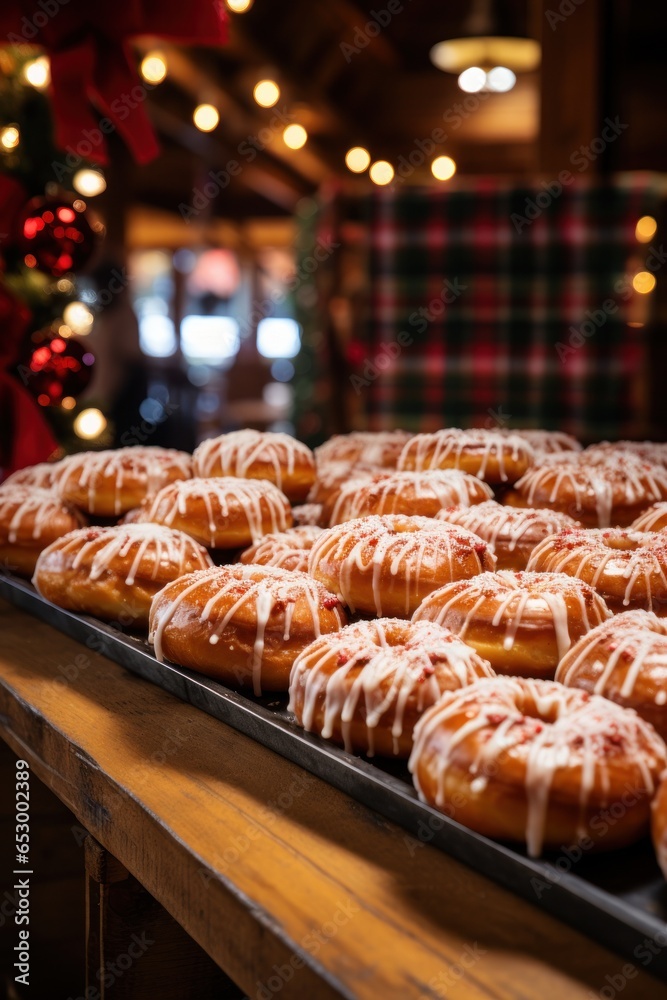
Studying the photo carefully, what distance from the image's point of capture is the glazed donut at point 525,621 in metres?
1.22

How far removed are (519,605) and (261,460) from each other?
36.5 inches

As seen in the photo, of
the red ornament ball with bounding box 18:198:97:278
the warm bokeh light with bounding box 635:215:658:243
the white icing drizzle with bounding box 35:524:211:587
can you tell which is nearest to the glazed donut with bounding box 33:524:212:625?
the white icing drizzle with bounding box 35:524:211:587

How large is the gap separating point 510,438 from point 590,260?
2533 mm

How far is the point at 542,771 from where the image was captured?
90cm

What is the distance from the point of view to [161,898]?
1054mm

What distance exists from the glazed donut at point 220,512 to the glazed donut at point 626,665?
815 millimetres

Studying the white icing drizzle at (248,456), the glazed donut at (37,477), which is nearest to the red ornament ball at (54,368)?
the glazed donut at (37,477)

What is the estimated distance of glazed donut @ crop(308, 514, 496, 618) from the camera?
4.69ft

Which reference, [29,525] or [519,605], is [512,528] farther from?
[29,525]

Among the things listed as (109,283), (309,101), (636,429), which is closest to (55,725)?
(636,429)

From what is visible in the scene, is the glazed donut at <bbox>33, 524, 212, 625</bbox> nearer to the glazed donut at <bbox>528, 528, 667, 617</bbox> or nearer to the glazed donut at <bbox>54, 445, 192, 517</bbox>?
the glazed donut at <bbox>54, 445, 192, 517</bbox>

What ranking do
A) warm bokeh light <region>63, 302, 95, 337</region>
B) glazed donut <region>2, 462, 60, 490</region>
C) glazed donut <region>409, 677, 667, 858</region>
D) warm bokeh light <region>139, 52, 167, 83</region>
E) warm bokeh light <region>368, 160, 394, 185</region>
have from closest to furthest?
glazed donut <region>409, 677, 667, 858</region>
glazed donut <region>2, 462, 60, 490</region>
warm bokeh light <region>63, 302, 95, 337</region>
warm bokeh light <region>139, 52, 167, 83</region>
warm bokeh light <region>368, 160, 394, 185</region>

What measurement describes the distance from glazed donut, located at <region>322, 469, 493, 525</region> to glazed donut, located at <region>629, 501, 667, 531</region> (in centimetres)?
31

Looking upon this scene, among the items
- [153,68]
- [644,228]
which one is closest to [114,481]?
[644,228]
